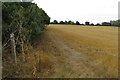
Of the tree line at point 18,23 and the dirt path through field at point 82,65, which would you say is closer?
the dirt path through field at point 82,65

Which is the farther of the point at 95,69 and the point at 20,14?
the point at 20,14

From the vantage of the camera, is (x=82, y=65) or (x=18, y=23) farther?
(x=18, y=23)

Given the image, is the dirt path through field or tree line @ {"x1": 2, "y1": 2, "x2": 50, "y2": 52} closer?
the dirt path through field

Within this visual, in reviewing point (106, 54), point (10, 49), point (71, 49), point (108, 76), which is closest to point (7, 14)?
point (10, 49)

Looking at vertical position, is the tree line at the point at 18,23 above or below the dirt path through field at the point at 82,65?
above

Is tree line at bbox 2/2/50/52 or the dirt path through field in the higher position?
tree line at bbox 2/2/50/52

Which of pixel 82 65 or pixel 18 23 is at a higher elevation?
pixel 18 23

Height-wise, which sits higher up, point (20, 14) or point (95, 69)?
point (20, 14)

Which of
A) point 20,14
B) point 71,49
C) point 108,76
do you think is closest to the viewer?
point 108,76

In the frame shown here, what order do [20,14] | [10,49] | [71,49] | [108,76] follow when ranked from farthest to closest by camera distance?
[71,49], [20,14], [10,49], [108,76]

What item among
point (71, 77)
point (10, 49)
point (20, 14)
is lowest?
point (71, 77)

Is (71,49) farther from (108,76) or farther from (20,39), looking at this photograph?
(108,76)

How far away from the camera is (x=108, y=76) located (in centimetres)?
1073

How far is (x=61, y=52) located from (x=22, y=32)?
2711 millimetres
